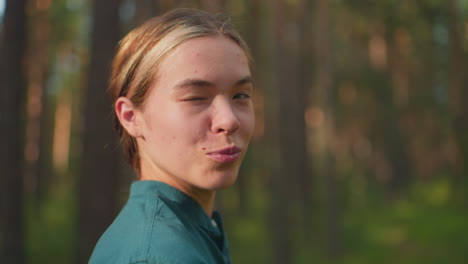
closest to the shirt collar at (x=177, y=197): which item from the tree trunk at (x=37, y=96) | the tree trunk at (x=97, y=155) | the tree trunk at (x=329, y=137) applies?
the tree trunk at (x=97, y=155)

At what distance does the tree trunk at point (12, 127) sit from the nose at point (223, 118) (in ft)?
21.4

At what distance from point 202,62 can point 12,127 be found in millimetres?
6642

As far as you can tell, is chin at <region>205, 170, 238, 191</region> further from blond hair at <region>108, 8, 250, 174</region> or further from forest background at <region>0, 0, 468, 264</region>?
forest background at <region>0, 0, 468, 264</region>

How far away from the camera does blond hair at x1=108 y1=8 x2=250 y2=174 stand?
1549mm

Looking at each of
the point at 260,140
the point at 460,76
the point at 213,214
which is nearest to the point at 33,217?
the point at 260,140

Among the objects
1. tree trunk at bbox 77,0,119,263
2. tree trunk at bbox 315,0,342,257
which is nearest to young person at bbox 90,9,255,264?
tree trunk at bbox 77,0,119,263

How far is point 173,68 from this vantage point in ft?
5.00

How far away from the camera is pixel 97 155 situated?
6332mm

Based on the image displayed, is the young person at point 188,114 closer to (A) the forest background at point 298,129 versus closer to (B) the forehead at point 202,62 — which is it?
(B) the forehead at point 202,62

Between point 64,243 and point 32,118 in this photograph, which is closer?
point 64,243

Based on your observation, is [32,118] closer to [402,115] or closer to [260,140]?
[260,140]

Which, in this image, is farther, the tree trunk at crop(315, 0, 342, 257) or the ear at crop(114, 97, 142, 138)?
the tree trunk at crop(315, 0, 342, 257)

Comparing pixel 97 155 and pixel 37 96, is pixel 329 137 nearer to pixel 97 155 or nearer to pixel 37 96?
pixel 97 155

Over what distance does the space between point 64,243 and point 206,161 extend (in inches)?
496
